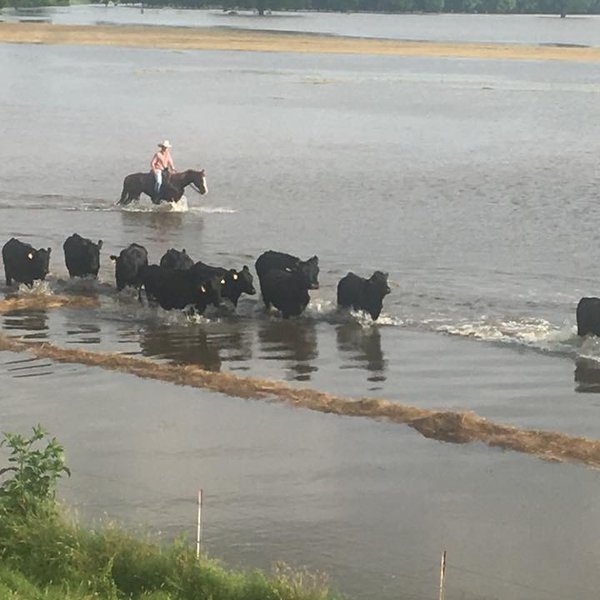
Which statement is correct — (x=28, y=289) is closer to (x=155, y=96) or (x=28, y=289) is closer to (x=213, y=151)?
(x=213, y=151)

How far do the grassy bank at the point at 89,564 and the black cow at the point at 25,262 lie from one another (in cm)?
1081

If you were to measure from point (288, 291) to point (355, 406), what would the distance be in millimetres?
4880

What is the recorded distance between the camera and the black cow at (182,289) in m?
18.9

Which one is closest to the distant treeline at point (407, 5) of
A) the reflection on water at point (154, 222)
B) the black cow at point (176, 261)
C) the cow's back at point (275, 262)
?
the reflection on water at point (154, 222)

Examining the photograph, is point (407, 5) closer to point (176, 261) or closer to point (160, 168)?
point (160, 168)

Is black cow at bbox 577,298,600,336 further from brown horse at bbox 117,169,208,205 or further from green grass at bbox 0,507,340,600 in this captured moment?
brown horse at bbox 117,169,208,205

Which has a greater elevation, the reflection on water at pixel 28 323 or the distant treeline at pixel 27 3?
the distant treeline at pixel 27 3

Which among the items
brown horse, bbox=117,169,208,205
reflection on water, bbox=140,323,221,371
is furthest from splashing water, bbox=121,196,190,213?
reflection on water, bbox=140,323,221,371

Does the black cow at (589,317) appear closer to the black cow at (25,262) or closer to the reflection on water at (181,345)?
the reflection on water at (181,345)

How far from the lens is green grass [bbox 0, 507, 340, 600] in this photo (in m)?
9.16

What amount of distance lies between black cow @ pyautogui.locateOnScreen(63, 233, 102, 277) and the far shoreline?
75.0 metres

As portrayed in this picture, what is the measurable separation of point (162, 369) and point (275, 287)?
3.57 meters

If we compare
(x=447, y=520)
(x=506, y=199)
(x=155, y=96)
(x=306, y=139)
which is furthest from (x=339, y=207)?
(x=155, y=96)

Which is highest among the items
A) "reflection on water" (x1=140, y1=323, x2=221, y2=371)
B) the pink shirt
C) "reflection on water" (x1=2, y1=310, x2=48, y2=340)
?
the pink shirt
